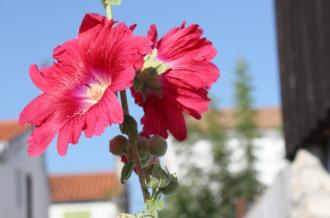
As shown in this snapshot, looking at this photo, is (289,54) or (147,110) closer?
(147,110)

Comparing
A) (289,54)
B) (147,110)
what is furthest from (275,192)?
(147,110)

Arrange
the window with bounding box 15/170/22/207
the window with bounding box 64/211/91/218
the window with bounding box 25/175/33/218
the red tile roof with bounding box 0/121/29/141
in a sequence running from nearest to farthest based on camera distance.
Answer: the red tile roof with bounding box 0/121/29/141 → the window with bounding box 15/170/22/207 → the window with bounding box 25/175/33/218 → the window with bounding box 64/211/91/218

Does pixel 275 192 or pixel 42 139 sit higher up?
pixel 42 139

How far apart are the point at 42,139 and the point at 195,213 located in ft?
69.4

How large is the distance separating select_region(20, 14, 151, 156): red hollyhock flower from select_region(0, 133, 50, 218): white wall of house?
13.6 metres

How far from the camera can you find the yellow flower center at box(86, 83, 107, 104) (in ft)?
3.26

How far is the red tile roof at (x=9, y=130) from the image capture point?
15.4 meters

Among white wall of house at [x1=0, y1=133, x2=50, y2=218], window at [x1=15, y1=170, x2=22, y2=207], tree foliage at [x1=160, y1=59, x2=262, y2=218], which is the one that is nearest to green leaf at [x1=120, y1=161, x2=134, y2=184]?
white wall of house at [x1=0, y1=133, x2=50, y2=218]

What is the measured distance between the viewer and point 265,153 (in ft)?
105

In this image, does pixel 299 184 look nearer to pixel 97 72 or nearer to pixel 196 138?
pixel 97 72

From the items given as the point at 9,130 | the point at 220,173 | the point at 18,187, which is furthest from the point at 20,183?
the point at 220,173

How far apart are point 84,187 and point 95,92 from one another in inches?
1409

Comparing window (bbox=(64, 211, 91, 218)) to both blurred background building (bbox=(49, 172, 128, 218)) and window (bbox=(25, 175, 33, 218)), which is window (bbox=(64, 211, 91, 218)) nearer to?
blurred background building (bbox=(49, 172, 128, 218))

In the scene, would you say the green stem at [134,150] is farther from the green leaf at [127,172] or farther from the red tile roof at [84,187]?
the red tile roof at [84,187]
